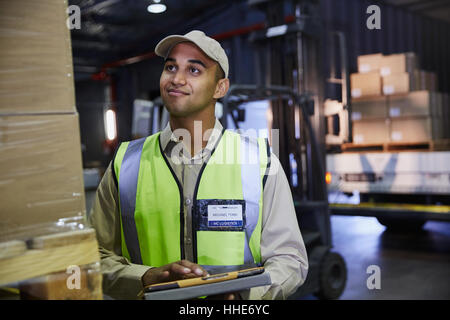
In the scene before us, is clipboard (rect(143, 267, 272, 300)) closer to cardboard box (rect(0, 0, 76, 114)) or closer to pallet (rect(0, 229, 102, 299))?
pallet (rect(0, 229, 102, 299))

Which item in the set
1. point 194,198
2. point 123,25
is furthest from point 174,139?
point 123,25

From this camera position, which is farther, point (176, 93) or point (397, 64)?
point (397, 64)

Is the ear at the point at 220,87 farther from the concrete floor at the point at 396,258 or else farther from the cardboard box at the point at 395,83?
the cardboard box at the point at 395,83

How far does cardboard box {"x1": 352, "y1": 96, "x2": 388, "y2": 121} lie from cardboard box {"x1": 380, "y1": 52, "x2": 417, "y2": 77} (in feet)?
1.15

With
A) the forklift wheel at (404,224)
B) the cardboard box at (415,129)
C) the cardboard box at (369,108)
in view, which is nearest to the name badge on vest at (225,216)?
the cardboard box at (415,129)

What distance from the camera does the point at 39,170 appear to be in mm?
1081

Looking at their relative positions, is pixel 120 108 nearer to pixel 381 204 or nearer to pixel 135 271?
pixel 381 204

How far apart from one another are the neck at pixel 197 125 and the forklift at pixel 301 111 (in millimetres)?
2630

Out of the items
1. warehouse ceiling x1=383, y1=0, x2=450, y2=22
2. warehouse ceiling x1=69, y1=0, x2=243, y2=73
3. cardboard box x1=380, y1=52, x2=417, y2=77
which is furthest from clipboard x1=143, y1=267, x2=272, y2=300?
warehouse ceiling x1=69, y1=0, x2=243, y2=73

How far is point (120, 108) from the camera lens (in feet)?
47.5

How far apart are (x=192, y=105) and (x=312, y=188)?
3.43m

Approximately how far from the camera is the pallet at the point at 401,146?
6.12 m

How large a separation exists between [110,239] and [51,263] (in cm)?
74

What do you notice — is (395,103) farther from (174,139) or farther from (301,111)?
(174,139)
